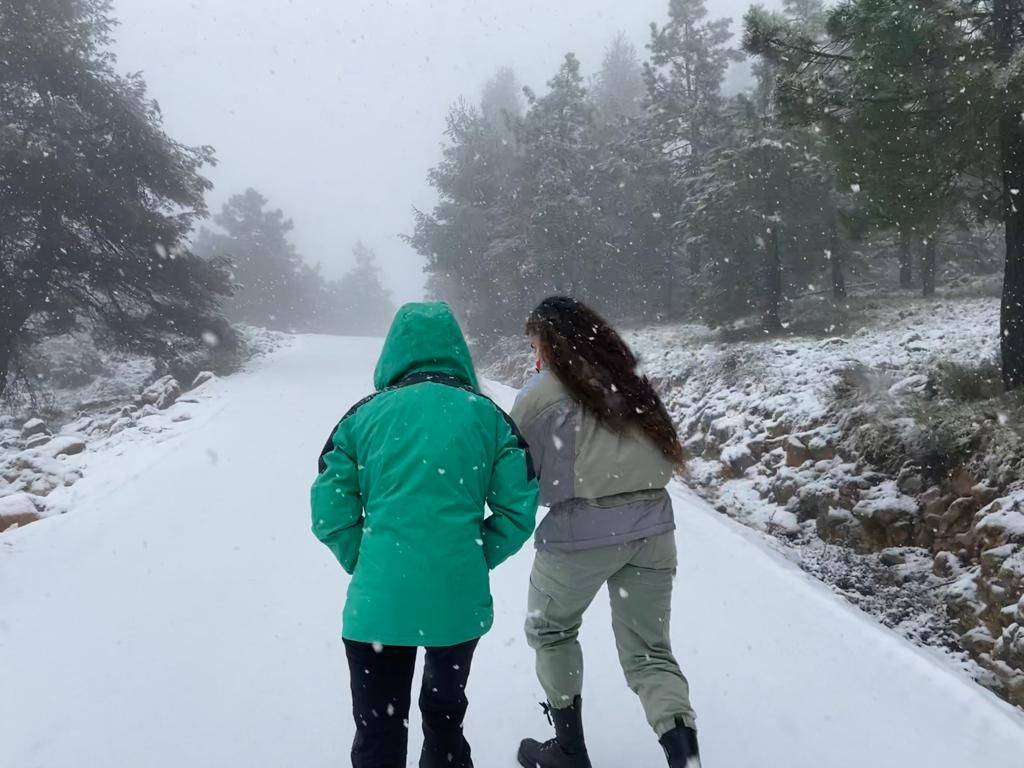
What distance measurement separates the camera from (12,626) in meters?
4.21

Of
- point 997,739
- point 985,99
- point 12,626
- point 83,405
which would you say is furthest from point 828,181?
point 83,405

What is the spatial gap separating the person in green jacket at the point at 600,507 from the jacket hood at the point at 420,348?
401 mm

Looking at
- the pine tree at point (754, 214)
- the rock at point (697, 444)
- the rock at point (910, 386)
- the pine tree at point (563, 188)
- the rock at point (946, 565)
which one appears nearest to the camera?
the rock at point (946, 565)

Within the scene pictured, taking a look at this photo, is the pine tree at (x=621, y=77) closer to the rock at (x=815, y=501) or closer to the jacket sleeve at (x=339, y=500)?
the rock at (x=815, y=501)

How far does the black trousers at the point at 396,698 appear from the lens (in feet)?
6.65

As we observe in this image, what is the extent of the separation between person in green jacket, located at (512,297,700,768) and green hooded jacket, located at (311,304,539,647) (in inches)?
10.7

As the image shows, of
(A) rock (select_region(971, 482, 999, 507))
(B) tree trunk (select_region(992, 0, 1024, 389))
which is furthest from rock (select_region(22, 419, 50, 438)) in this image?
(B) tree trunk (select_region(992, 0, 1024, 389))

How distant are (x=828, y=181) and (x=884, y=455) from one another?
936 centimetres

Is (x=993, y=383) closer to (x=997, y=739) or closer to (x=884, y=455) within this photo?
(x=884, y=455)

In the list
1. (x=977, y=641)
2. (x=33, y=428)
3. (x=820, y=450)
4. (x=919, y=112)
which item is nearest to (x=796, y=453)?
(x=820, y=450)

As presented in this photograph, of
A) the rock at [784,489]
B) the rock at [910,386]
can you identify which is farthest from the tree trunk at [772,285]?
the rock at [784,489]

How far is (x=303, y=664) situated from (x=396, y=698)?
7.21 ft

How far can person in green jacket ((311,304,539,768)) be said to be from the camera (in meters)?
2.02

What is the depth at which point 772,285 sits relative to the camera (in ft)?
45.9
